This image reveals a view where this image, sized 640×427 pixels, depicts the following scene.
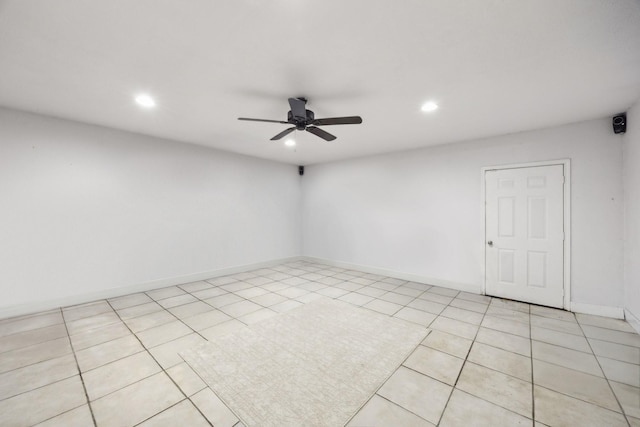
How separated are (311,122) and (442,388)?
2.91 metres

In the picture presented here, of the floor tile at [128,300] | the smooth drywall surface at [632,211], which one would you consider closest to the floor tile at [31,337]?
the floor tile at [128,300]

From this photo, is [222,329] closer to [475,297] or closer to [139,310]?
[139,310]

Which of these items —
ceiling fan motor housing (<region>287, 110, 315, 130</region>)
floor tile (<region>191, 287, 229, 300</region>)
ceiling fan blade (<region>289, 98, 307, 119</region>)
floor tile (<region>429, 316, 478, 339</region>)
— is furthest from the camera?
floor tile (<region>191, 287, 229, 300</region>)

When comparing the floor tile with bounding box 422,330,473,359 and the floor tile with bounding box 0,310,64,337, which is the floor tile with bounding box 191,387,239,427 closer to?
the floor tile with bounding box 422,330,473,359

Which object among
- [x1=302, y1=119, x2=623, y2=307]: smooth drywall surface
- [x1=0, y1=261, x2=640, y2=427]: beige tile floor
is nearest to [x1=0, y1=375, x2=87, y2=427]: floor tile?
[x1=0, y1=261, x2=640, y2=427]: beige tile floor

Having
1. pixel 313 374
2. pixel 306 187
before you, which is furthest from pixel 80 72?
pixel 306 187

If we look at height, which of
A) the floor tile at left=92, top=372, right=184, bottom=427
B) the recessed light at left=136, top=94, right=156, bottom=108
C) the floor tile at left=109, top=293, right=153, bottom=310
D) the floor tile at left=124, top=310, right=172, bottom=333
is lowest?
the floor tile at left=92, top=372, right=184, bottom=427

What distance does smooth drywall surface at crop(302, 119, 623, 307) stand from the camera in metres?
3.31

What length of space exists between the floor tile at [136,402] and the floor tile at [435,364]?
2051 millimetres

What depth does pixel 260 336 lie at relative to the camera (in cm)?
276

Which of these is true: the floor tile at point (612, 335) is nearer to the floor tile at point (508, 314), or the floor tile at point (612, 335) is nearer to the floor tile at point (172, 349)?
the floor tile at point (508, 314)

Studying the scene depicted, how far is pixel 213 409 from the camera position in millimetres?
1754

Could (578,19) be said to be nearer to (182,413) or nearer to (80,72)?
(182,413)

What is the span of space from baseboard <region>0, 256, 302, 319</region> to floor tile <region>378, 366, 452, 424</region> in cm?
424
